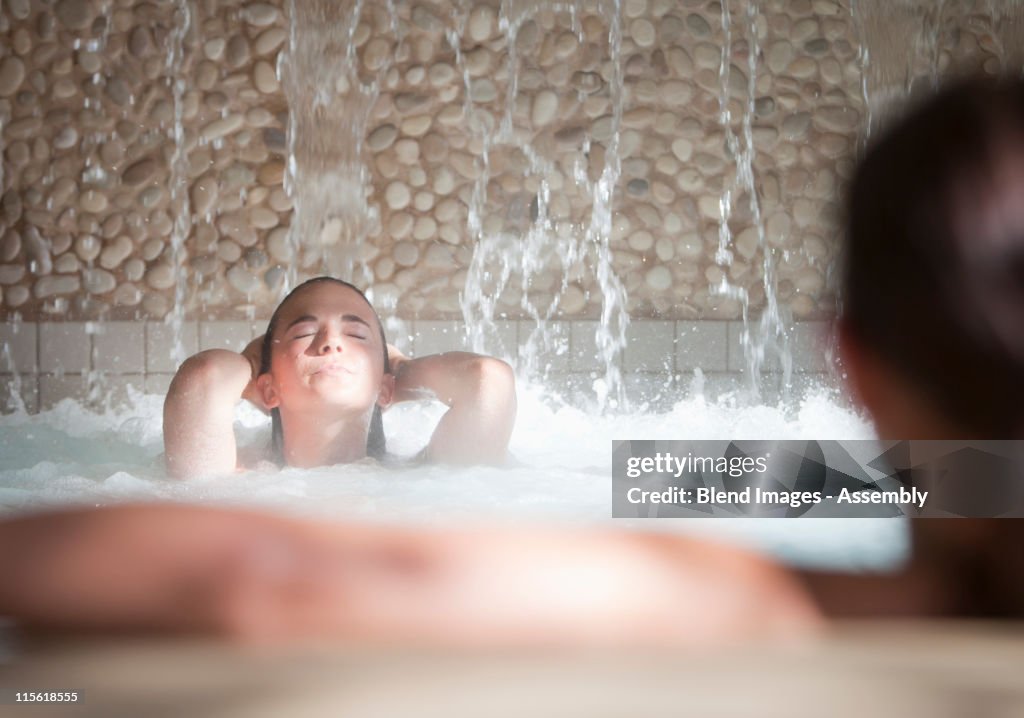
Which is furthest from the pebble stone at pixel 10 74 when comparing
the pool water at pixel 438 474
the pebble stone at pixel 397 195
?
the pebble stone at pixel 397 195

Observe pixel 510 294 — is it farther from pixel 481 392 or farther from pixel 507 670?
pixel 507 670

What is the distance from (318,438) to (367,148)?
2178 millimetres

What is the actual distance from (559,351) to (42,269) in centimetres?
231

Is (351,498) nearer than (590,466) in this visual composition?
Yes

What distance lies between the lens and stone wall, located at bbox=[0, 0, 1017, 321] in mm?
4172

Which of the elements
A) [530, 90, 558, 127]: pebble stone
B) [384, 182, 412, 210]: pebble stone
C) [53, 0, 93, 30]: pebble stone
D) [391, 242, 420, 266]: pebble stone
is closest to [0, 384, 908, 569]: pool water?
[391, 242, 420, 266]: pebble stone

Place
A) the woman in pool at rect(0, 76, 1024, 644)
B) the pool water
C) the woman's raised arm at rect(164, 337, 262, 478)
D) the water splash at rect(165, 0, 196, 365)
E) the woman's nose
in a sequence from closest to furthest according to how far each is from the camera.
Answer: the woman in pool at rect(0, 76, 1024, 644), the pool water, the woman's raised arm at rect(164, 337, 262, 478), the woman's nose, the water splash at rect(165, 0, 196, 365)

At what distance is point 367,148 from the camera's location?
13.8ft

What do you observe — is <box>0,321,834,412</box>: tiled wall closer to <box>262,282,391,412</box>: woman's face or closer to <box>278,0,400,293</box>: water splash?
<box>278,0,400,293</box>: water splash

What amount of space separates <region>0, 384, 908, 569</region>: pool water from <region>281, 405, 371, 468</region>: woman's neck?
0.06 m

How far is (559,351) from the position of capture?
4.33 m

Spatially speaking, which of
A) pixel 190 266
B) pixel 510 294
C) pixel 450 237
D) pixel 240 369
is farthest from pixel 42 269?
pixel 240 369

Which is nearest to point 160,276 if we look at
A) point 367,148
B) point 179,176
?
point 179,176

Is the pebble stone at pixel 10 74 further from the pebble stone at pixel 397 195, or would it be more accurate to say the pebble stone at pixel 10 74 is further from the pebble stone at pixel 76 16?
the pebble stone at pixel 397 195
